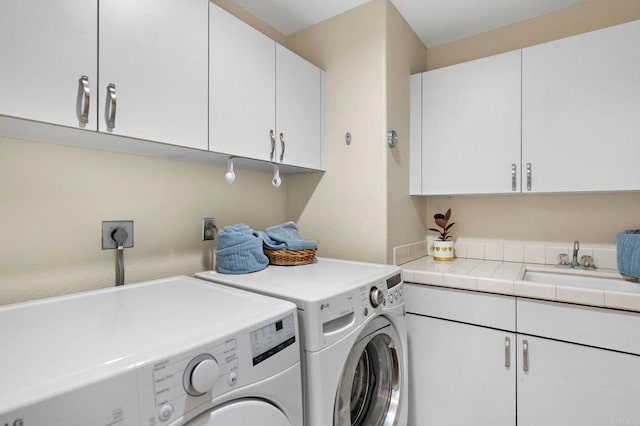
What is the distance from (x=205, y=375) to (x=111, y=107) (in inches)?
33.5

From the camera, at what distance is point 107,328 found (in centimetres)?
80

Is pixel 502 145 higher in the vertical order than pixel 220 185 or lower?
higher

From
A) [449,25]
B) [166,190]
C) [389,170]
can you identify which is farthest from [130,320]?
[449,25]

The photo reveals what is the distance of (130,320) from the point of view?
86cm

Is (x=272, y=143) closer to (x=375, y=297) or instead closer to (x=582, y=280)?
(x=375, y=297)

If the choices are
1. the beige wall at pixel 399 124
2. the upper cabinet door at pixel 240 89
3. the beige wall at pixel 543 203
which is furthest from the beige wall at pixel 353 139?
the beige wall at pixel 543 203

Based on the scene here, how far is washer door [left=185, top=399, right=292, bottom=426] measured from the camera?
70cm

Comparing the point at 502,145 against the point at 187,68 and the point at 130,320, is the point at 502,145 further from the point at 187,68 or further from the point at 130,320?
the point at 130,320

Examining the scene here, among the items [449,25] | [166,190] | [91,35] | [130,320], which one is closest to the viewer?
[130,320]

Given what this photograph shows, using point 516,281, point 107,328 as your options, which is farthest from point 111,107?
point 516,281

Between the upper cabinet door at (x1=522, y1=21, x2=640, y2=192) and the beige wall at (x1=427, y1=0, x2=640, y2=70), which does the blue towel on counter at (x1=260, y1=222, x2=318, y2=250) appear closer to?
the upper cabinet door at (x1=522, y1=21, x2=640, y2=192)

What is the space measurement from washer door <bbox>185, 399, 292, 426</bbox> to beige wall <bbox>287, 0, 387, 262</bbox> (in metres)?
1.09

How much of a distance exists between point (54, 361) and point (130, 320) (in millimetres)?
239

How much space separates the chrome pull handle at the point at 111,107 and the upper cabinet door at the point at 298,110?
2.46 feet
